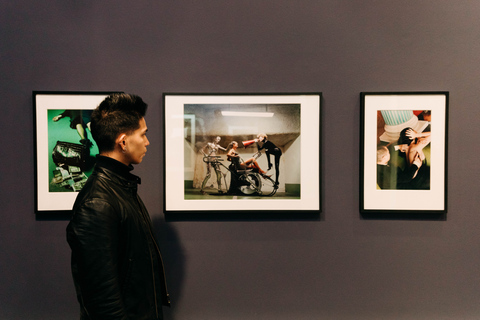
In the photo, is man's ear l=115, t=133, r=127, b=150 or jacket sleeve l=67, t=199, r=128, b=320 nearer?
jacket sleeve l=67, t=199, r=128, b=320

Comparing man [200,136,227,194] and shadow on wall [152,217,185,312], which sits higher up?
man [200,136,227,194]

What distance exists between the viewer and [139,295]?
1180 millimetres

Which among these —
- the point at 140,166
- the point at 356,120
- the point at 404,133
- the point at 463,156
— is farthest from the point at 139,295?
the point at 463,156

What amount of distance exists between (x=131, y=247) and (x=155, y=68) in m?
1.08

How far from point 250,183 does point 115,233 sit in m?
0.84

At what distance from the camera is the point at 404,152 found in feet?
5.55

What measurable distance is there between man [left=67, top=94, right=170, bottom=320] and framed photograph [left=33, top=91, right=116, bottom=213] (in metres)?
0.54

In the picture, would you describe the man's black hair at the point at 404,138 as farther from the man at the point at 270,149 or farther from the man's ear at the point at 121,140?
the man's ear at the point at 121,140

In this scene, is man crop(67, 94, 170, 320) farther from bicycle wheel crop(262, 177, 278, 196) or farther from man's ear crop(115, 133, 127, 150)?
bicycle wheel crop(262, 177, 278, 196)

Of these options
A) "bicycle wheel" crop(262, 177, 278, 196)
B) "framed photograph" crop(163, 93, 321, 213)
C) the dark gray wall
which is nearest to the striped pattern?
the dark gray wall

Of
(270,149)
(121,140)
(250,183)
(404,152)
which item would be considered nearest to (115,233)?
(121,140)

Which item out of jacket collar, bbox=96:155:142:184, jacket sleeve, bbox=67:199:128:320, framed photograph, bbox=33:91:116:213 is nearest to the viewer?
jacket sleeve, bbox=67:199:128:320

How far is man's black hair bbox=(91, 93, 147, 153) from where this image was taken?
1.22m

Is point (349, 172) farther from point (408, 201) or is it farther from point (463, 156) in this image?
point (463, 156)
